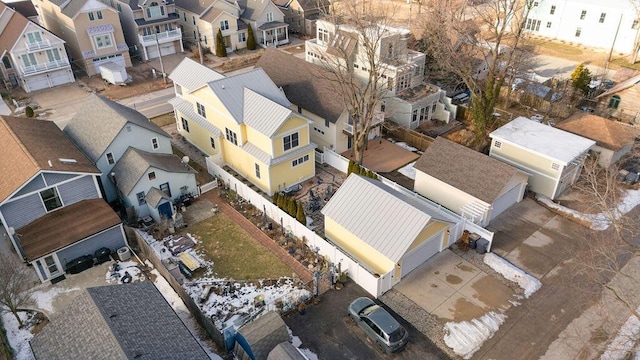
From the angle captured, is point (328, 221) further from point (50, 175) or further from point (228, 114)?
point (50, 175)

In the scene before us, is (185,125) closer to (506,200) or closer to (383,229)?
(383,229)

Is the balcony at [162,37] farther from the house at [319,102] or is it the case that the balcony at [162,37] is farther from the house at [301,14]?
the house at [319,102]

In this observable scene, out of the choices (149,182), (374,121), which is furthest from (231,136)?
(374,121)

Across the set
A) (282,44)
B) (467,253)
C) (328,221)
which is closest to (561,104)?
(467,253)

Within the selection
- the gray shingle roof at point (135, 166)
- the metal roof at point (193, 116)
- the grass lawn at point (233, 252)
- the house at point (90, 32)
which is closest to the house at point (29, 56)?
the house at point (90, 32)

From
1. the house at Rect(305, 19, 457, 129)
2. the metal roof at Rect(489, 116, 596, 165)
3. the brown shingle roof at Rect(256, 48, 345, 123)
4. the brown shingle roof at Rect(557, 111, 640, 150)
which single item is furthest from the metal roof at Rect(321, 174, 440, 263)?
the brown shingle roof at Rect(557, 111, 640, 150)

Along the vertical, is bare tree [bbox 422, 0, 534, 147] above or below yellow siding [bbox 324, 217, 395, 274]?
→ above

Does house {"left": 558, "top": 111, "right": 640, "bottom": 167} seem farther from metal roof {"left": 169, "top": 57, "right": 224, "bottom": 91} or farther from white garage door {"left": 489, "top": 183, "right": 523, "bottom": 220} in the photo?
metal roof {"left": 169, "top": 57, "right": 224, "bottom": 91}
